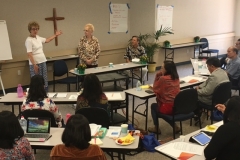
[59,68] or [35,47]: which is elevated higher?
[35,47]

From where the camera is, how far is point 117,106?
439 centimetres

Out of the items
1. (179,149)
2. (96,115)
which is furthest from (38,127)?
(179,149)

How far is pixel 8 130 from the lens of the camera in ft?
6.47

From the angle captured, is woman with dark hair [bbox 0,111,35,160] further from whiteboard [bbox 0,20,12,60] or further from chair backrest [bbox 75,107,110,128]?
whiteboard [bbox 0,20,12,60]

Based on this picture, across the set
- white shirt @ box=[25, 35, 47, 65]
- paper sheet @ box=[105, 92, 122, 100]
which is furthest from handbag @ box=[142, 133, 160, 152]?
white shirt @ box=[25, 35, 47, 65]

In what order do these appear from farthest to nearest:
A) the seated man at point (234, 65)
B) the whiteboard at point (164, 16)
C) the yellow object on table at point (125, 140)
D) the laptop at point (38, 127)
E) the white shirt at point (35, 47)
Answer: the whiteboard at point (164, 16)
the seated man at point (234, 65)
the white shirt at point (35, 47)
the laptop at point (38, 127)
the yellow object on table at point (125, 140)

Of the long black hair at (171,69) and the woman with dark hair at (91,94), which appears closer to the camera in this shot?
the woman with dark hair at (91,94)

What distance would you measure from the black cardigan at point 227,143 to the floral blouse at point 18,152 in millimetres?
1395

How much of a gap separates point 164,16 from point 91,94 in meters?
5.95

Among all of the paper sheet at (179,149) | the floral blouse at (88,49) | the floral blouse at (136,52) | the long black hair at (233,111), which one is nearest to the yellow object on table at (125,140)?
the paper sheet at (179,149)

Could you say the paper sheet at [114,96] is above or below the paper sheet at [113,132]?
above

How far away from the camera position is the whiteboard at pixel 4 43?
19.4ft

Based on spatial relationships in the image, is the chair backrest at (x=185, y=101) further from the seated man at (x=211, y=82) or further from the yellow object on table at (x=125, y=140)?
the yellow object on table at (x=125, y=140)

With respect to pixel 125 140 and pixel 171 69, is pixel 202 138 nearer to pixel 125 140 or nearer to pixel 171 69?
pixel 125 140
